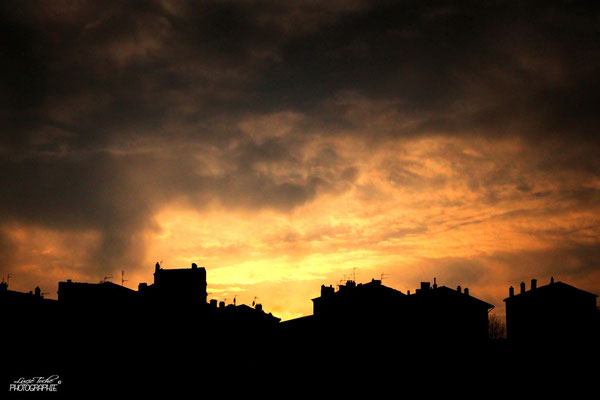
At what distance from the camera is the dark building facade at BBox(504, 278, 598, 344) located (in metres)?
75.5

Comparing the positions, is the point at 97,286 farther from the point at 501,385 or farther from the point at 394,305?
the point at 501,385

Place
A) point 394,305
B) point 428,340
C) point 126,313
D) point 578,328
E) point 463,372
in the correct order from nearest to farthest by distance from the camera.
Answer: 1. point 463,372
2. point 126,313
3. point 428,340
4. point 394,305
5. point 578,328

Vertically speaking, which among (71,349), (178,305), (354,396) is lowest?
(354,396)

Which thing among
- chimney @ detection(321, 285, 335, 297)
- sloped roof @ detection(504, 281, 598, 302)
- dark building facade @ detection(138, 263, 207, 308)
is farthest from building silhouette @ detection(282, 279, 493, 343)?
dark building facade @ detection(138, 263, 207, 308)

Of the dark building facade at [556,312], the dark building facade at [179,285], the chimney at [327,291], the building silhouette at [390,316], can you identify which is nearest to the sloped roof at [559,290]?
the dark building facade at [556,312]

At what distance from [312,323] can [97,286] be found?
72.7 feet

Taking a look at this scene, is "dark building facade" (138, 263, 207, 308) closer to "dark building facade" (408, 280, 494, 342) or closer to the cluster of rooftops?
the cluster of rooftops

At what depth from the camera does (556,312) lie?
77.1m

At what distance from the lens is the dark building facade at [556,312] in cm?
7550

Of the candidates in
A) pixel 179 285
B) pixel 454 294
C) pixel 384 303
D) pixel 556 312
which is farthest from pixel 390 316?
pixel 556 312

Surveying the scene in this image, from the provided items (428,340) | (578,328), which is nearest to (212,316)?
(428,340)

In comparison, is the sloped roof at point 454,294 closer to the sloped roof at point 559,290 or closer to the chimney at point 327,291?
the sloped roof at point 559,290

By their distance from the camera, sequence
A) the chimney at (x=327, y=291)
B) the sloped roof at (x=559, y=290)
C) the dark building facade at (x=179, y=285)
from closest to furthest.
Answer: the dark building facade at (x=179, y=285) < the chimney at (x=327, y=291) < the sloped roof at (x=559, y=290)

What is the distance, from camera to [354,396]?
4966cm
